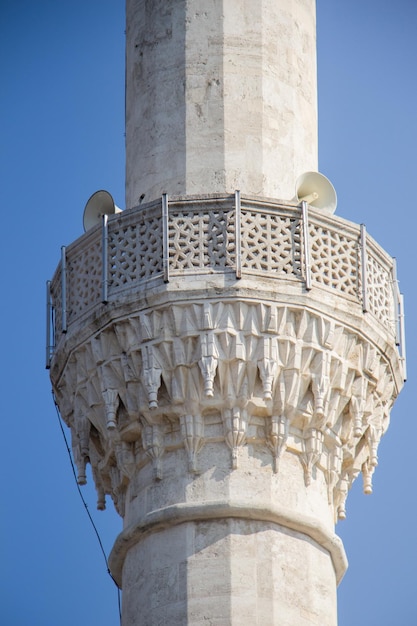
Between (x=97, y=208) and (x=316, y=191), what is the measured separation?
1.63m

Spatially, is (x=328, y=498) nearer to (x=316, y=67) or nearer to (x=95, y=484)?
(x=95, y=484)

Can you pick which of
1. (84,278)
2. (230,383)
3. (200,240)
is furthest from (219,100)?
(230,383)

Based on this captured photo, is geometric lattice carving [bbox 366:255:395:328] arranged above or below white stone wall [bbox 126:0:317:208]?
below

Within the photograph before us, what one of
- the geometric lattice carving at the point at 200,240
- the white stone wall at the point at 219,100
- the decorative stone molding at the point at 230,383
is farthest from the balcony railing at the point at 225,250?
the white stone wall at the point at 219,100

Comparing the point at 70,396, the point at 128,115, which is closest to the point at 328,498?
the point at 70,396

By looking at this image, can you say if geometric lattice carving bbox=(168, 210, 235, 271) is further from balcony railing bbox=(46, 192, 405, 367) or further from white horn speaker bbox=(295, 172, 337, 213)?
white horn speaker bbox=(295, 172, 337, 213)

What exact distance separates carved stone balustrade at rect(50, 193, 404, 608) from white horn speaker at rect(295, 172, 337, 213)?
1.01 feet

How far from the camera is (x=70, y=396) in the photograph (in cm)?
1969

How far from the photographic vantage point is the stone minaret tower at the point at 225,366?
18688 millimetres

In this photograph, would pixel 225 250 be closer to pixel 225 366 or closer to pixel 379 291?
pixel 225 366

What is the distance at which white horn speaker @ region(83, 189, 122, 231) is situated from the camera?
19.9 meters

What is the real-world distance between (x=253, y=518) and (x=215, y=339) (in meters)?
1.27

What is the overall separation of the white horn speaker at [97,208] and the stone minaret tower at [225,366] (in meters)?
0.26

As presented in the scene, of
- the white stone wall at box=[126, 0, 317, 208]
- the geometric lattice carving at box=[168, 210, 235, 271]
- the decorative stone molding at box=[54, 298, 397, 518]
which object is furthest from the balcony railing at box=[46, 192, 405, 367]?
the white stone wall at box=[126, 0, 317, 208]
